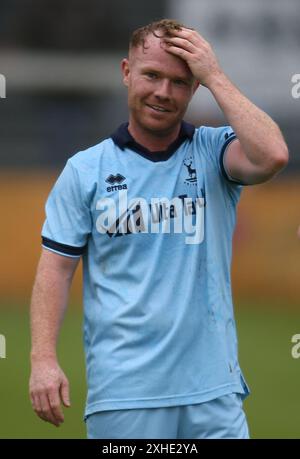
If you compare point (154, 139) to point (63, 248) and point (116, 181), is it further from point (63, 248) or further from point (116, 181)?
point (63, 248)

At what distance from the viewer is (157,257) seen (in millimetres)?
4828

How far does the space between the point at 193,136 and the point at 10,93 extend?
16.6m

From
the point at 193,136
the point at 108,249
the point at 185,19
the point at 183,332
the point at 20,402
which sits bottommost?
the point at 20,402

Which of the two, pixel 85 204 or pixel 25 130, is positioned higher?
pixel 25 130

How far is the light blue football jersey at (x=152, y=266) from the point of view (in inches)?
190

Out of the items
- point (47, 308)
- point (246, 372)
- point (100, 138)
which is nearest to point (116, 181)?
point (47, 308)

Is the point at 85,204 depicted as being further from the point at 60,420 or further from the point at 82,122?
the point at 82,122

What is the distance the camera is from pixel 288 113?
1972cm

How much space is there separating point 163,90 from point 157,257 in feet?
2.20

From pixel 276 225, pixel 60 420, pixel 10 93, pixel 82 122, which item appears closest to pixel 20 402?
pixel 60 420

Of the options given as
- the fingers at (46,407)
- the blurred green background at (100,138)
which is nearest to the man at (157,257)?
the fingers at (46,407)

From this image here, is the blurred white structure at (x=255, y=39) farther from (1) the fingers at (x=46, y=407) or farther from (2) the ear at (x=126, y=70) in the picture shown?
(1) the fingers at (x=46, y=407)

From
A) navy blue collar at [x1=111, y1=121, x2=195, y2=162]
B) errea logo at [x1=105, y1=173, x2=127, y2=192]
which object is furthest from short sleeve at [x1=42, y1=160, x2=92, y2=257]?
navy blue collar at [x1=111, y1=121, x2=195, y2=162]

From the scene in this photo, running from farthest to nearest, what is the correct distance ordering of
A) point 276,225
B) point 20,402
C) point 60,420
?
point 276,225 < point 20,402 < point 60,420
